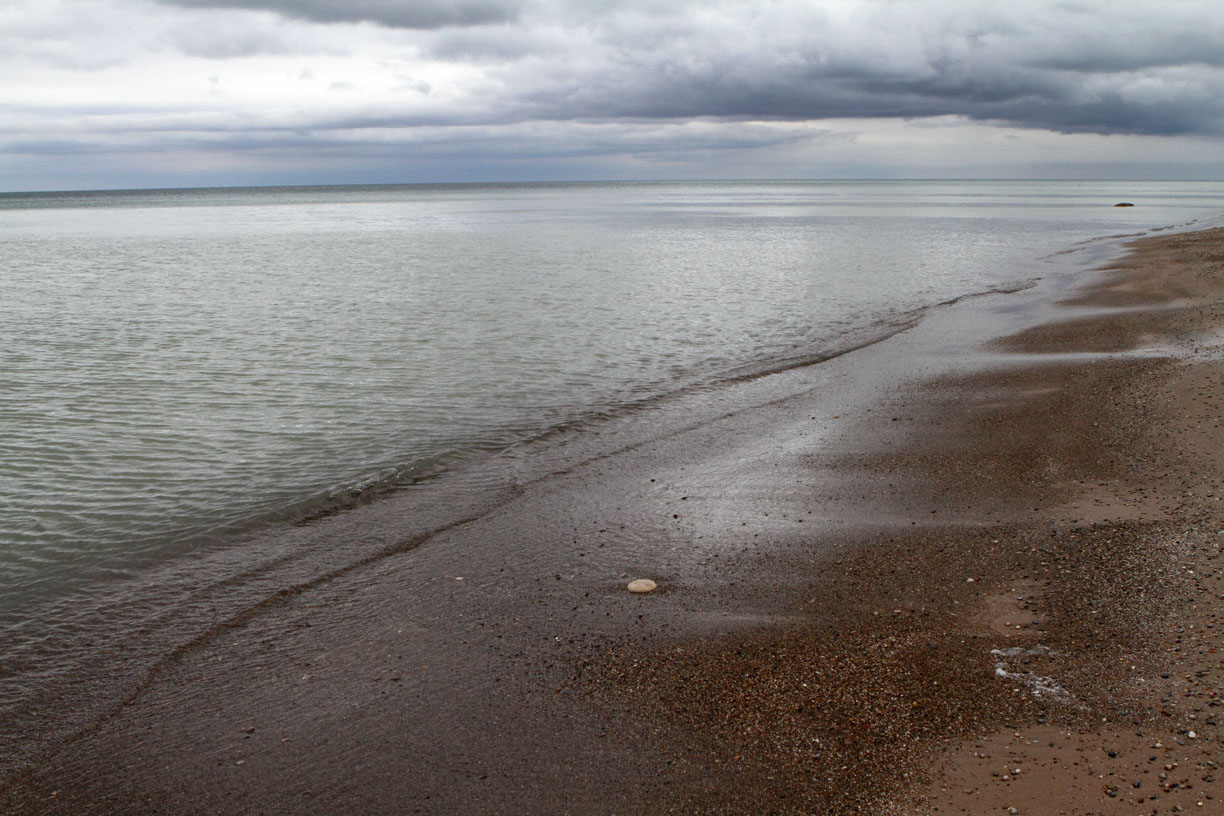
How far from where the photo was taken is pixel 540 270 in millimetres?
38188

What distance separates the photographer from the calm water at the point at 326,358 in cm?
1016

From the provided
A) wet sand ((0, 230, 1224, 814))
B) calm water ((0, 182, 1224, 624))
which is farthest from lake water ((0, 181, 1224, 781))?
wet sand ((0, 230, 1224, 814))

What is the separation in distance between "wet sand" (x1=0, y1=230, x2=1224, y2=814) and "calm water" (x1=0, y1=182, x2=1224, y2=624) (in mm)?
2503

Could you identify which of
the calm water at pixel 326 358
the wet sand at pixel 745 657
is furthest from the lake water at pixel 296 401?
the wet sand at pixel 745 657

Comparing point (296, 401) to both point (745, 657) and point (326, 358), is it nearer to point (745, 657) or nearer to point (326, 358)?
point (326, 358)

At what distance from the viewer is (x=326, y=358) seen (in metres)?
18.6

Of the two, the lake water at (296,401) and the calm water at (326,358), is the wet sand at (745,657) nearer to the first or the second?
the lake water at (296,401)

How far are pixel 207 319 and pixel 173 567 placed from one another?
60.0 feet

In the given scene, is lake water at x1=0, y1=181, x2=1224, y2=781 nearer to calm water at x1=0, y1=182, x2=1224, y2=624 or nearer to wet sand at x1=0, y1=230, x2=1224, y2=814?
calm water at x1=0, y1=182, x2=1224, y2=624

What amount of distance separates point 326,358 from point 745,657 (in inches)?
582

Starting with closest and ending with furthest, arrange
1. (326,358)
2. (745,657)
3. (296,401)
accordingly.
→ (745,657), (296,401), (326,358)

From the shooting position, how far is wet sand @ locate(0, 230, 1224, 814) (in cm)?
487

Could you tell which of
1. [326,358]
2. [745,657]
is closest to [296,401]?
[326,358]

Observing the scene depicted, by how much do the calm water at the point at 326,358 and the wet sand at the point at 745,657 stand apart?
8.21 ft
